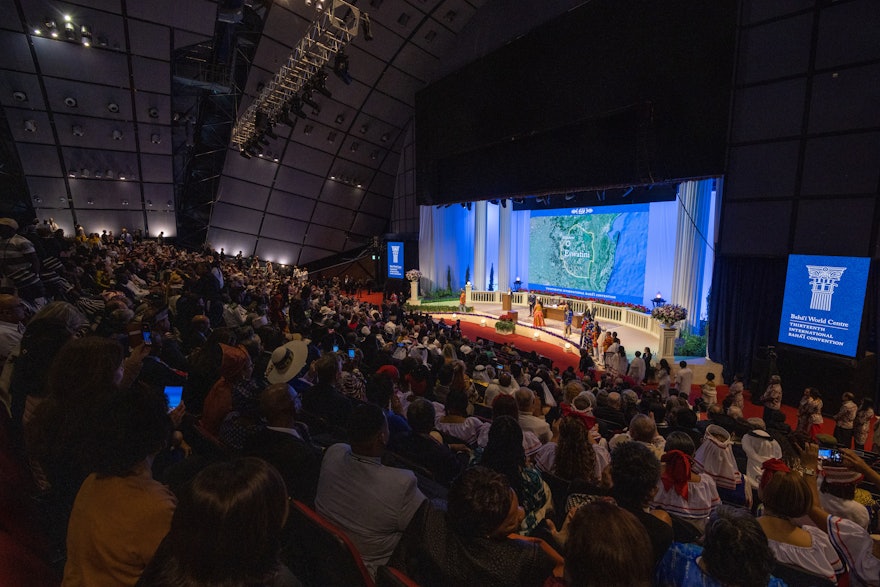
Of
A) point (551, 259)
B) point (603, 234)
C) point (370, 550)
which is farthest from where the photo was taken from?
point (551, 259)

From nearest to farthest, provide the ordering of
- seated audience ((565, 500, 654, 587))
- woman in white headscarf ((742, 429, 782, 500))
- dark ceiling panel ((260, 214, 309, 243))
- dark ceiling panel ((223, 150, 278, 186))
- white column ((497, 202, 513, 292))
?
seated audience ((565, 500, 654, 587)) → woman in white headscarf ((742, 429, 782, 500)) → dark ceiling panel ((223, 150, 278, 186)) → white column ((497, 202, 513, 292)) → dark ceiling panel ((260, 214, 309, 243))

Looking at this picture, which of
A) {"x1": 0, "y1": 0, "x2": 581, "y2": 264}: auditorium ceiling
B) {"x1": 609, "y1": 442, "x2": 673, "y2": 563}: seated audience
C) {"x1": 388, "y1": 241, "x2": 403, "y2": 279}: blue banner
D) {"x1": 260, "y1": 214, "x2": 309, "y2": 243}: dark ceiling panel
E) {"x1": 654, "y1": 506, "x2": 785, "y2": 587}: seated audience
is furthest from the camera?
{"x1": 388, "y1": 241, "x2": 403, "y2": 279}: blue banner

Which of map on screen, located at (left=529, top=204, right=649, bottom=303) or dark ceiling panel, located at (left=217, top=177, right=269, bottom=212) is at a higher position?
dark ceiling panel, located at (left=217, top=177, right=269, bottom=212)

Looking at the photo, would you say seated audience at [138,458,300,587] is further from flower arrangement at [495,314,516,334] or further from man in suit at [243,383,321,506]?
flower arrangement at [495,314,516,334]

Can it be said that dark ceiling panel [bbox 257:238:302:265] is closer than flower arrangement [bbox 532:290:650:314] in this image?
No

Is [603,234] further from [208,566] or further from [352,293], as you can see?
[208,566]

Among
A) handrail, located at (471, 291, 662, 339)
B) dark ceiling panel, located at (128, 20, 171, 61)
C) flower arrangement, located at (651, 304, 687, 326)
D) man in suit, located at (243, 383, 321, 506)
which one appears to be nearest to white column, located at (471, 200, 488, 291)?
handrail, located at (471, 291, 662, 339)

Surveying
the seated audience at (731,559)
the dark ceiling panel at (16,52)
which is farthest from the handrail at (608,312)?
the dark ceiling panel at (16,52)

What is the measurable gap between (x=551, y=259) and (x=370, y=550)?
52.6ft

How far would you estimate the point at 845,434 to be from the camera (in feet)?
19.0

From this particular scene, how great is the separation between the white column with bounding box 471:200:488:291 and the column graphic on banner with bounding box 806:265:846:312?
40.1 ft

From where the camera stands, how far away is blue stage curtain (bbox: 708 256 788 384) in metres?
8.32

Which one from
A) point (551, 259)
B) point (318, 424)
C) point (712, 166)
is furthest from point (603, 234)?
point (318, 424)

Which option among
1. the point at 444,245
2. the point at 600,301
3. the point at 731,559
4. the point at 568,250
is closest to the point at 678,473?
the point at 731,559
